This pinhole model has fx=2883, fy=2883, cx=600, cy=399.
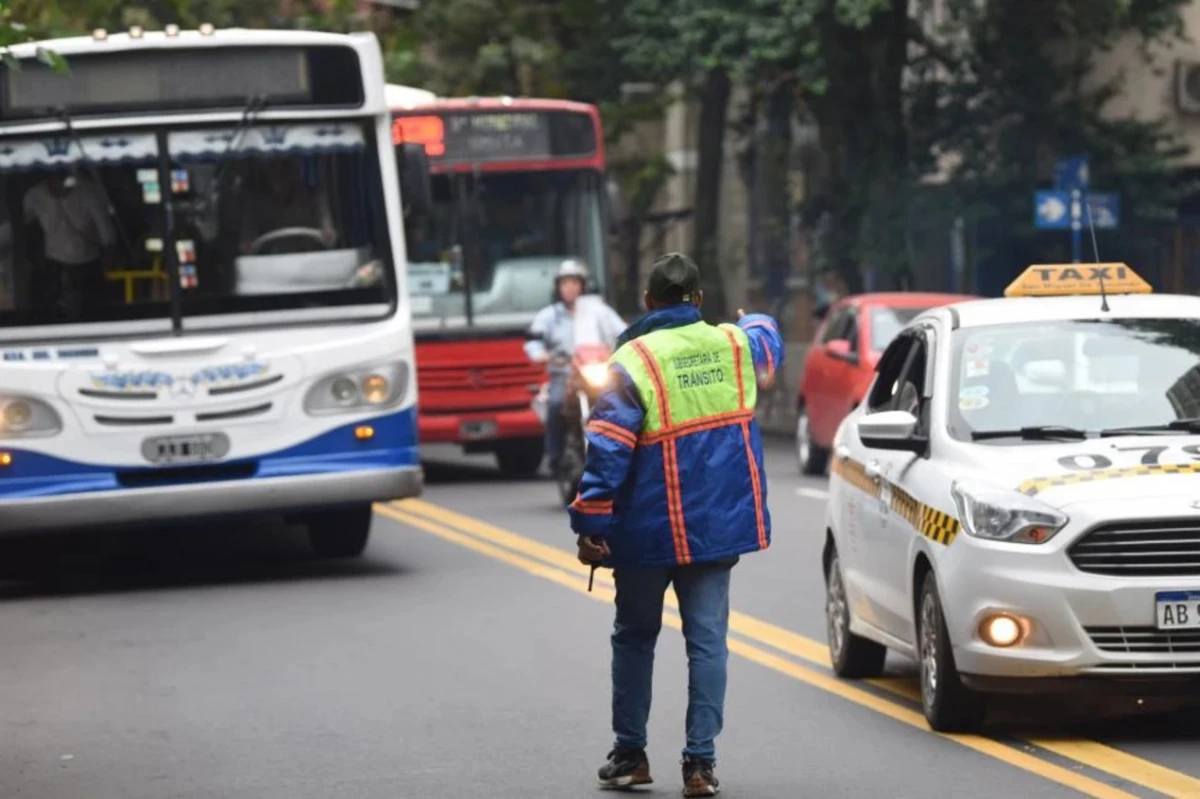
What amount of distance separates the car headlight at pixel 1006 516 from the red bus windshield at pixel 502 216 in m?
15.2

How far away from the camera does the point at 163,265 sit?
16.2 m

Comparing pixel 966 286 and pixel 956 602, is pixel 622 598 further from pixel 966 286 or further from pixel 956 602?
pixel 966 286

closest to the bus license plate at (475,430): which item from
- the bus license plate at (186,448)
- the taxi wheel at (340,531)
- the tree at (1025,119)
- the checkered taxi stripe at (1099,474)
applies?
the taxi wheel at (340,531)

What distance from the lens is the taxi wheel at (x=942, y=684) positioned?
9.80 m

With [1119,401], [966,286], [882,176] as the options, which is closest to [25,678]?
[1119,401]

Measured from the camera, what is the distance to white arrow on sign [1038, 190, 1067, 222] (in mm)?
29298

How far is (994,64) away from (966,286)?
4.89 meters

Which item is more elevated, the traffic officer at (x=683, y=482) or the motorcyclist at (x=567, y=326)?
the traffic officer at (x=683, y=482)

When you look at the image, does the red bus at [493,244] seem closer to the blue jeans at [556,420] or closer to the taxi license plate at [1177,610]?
the blue jeans at [556,420]

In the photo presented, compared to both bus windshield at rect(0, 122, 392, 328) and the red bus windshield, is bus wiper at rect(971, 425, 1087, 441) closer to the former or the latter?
bus windshield at rect(0, 122, 392, 328)

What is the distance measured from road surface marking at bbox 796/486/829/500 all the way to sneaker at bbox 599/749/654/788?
44.9 feet

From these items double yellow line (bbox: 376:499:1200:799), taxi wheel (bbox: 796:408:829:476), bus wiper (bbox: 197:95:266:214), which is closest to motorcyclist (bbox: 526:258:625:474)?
double yellow line (bbox: 376:499:1200:799)

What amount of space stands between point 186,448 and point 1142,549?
772 centimetres

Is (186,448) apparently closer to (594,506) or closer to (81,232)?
(81,232)
